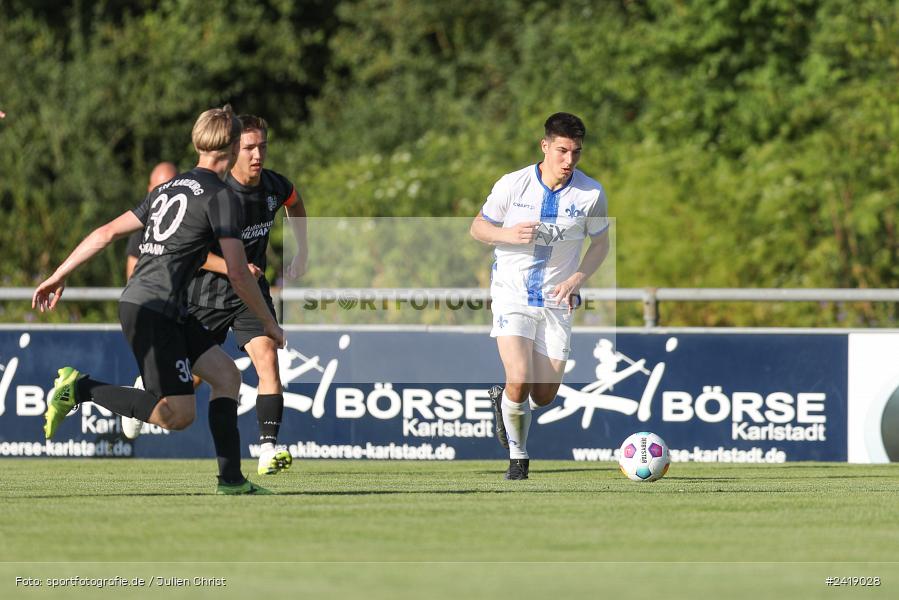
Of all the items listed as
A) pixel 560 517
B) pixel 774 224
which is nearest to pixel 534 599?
pixel 560 517

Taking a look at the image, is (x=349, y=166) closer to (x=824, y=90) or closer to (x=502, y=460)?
(x=824, y=90)

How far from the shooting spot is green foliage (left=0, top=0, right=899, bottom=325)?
1936 centimetres

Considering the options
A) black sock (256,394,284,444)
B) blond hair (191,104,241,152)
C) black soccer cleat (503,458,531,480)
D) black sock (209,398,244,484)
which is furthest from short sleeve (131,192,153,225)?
black soccer cleat (503,458,531,480)

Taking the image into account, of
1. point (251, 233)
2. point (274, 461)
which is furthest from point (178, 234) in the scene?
point (251, 233)

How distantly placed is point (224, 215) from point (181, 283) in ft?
1.59

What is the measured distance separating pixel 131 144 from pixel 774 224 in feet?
42.3

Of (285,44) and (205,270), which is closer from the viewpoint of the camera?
(205,270)

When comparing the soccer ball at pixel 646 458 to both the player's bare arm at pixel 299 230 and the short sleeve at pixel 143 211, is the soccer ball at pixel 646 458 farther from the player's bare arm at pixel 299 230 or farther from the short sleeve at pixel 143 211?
the short sleeve at pixel 143 211

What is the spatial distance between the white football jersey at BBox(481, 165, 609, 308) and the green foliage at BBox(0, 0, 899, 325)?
7.09 metres

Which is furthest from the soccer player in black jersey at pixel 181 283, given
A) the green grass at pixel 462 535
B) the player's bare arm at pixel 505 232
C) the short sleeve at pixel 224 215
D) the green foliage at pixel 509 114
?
the green foliage at pixel 509 114

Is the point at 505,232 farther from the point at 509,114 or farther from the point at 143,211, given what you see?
the point at 509,114

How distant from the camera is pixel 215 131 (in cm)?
800

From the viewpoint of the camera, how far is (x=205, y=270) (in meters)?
9.88

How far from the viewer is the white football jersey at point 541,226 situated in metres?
9.93
